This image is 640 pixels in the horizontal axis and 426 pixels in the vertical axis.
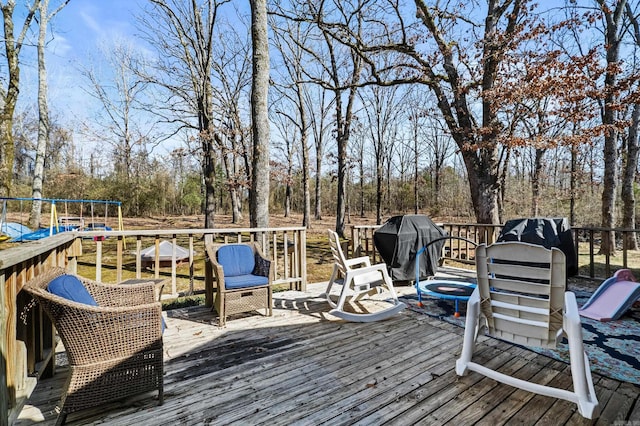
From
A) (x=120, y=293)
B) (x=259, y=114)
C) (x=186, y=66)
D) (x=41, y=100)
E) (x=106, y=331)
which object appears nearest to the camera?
(x=106, y=331)

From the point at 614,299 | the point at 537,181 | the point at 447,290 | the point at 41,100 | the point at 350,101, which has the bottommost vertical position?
the point at 614,299

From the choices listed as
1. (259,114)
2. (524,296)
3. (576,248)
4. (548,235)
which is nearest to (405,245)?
(548,235)

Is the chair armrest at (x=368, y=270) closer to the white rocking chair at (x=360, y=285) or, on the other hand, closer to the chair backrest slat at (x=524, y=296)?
the white rocking chair at (x=360, y=285)

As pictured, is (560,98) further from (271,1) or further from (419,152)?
(419,152)

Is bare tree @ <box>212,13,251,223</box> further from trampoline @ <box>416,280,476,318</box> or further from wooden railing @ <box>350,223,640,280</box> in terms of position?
trampoline @ <box>416,280,476,318</box>

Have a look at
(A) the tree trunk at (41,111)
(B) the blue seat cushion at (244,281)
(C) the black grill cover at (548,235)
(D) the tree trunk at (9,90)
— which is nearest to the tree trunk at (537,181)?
(C) the black grill cover at (548,235)

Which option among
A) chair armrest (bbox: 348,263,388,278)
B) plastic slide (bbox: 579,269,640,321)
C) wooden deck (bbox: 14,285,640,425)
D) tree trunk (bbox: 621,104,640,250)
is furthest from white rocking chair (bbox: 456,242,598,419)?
tree trunk (bbox: 621,104,640,250)

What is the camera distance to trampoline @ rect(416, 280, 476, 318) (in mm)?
3582

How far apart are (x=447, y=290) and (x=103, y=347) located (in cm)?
343

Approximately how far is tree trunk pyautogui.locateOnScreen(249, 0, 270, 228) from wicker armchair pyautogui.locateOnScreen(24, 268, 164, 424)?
3.32m

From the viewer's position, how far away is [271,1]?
30.2 ft

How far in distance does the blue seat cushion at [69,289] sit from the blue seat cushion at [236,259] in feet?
5.59

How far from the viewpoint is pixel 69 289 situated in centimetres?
197

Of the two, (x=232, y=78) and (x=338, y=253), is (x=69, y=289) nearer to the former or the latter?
(x=338, y=253)
